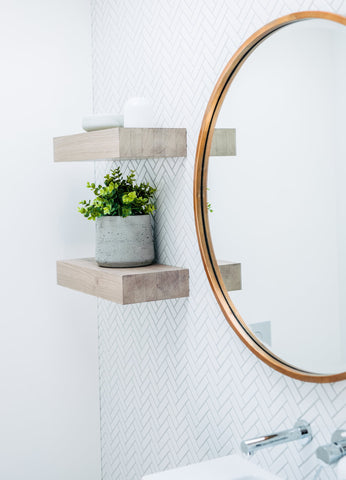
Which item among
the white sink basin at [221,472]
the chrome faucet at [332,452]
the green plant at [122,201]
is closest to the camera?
the chrome faucet at [332,452]

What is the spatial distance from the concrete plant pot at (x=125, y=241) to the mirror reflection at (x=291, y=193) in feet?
1.08

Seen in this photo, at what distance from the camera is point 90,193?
2.36 m

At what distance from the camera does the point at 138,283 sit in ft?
5.64

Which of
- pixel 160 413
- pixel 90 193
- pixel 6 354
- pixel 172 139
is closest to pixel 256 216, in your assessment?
pixel 172 139

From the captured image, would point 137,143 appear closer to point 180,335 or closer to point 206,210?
point 206,210

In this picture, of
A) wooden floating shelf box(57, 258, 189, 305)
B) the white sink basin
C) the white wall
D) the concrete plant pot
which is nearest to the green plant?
the concrete plant pot

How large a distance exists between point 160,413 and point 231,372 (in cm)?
44

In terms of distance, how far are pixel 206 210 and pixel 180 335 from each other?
42 centimetres

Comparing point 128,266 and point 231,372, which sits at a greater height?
point 128,266

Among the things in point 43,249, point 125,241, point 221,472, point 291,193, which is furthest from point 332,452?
point 43,249

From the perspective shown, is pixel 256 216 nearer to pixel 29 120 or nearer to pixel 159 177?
pixel 159 177

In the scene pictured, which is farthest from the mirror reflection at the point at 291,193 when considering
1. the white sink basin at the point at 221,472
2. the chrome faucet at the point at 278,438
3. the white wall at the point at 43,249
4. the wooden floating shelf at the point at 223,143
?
the white wall at the point at 43,249

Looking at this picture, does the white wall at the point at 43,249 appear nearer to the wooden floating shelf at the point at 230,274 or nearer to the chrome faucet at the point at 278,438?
the wooden floating shelf at the point at 230,274

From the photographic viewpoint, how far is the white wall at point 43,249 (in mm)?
2203
